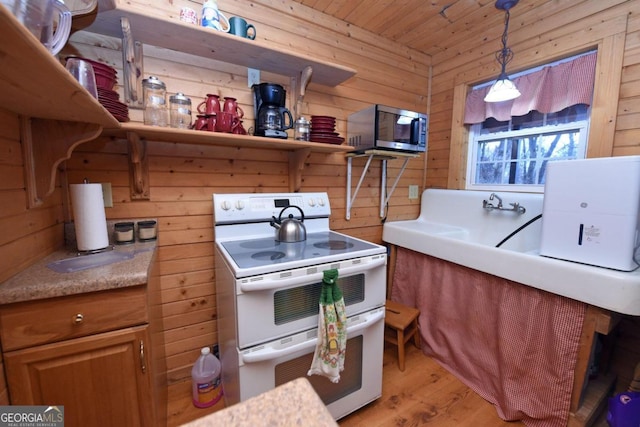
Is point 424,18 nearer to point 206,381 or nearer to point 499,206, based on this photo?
point 499,206

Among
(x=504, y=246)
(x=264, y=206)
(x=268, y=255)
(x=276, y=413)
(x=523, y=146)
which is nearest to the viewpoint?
(x=276, y=413)

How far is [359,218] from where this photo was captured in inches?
89.4

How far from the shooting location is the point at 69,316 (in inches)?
33.0

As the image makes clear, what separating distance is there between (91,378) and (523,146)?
276 cm

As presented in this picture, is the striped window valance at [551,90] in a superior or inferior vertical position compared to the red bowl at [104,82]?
superior

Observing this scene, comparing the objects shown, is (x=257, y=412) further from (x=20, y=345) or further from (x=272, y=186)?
(x=272, y=186)

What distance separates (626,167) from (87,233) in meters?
2.27

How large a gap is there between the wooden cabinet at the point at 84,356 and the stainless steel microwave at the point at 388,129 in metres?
1.52

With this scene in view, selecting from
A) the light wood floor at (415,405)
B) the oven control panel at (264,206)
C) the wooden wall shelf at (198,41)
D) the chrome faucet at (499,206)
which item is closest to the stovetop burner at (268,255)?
the oven control panel at (264,206)

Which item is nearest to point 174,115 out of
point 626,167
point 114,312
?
point 114,312

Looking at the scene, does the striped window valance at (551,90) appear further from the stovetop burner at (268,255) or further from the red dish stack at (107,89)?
the red dish stack at (107,89)

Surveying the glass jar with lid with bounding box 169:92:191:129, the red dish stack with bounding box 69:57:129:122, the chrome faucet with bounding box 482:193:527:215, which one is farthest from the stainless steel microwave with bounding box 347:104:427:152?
the red dish stack with bounding box 69:57:129:122

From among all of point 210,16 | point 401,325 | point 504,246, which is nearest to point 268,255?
point 401,325

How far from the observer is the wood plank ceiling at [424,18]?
183cm
